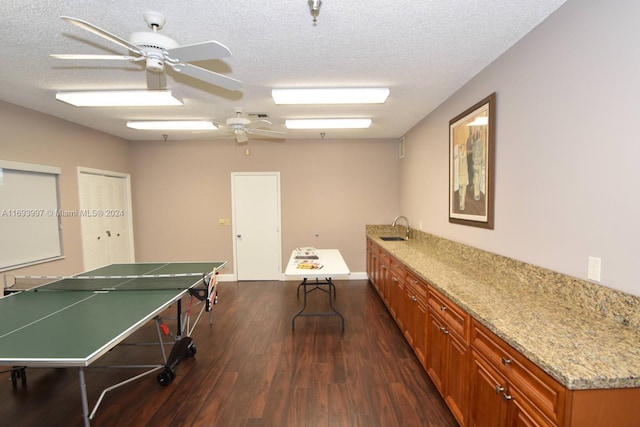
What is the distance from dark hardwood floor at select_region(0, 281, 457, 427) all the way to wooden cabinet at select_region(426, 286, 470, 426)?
215mm

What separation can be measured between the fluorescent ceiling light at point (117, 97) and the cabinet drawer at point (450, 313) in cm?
312

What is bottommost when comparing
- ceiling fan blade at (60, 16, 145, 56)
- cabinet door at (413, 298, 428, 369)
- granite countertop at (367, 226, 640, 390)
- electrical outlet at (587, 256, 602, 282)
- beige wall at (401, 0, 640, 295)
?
cabinet door at (413, 298, 428, 369)

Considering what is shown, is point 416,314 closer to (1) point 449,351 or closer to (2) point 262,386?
(1) point 449,351

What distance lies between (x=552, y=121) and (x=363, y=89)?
1558 millimetres

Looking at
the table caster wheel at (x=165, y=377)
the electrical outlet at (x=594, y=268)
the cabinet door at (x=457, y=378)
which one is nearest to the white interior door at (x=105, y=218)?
the table caster wheel at (x=165, y=377)

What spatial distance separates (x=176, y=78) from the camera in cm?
255

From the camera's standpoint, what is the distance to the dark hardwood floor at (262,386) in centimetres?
190

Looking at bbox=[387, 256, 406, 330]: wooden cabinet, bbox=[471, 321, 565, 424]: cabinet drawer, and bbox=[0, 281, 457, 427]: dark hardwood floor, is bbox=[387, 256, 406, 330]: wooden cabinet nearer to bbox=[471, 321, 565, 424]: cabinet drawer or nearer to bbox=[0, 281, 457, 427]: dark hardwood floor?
bbox=[0, 281, 457, 427]: dark hardwood floor

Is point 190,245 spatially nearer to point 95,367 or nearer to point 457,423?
point 95,367

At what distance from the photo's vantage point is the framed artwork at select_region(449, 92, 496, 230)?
2225mm

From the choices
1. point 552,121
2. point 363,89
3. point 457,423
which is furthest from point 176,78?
point 457,423

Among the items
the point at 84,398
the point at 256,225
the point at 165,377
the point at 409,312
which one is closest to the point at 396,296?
the point at 409,312

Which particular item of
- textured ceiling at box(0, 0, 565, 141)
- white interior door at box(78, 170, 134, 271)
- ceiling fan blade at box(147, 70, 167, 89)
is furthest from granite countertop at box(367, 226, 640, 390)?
white interior door at box(78, 170, 134, 271)

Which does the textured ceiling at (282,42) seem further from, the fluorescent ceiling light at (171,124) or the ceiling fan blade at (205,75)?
the fluorescent ceiling light at (171,124)
